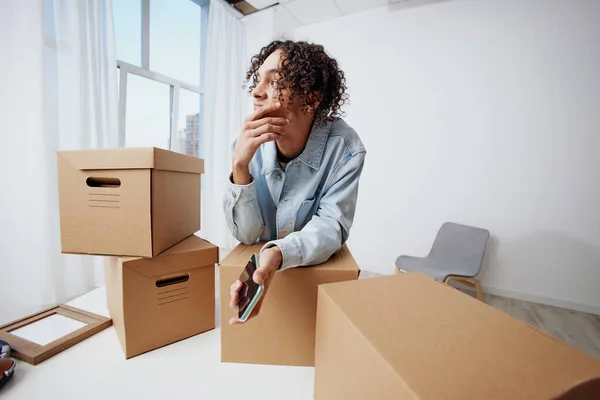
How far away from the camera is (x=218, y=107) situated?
2.59 meters

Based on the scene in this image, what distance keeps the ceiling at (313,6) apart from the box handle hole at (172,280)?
2.62 m

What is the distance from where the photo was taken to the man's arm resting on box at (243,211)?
689 millimetres

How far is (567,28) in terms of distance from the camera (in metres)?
1.91

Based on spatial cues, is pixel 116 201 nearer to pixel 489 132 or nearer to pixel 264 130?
pixel 264 130

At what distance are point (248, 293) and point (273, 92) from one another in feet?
1.59

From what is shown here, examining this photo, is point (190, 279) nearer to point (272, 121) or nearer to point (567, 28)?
point (272, 121)

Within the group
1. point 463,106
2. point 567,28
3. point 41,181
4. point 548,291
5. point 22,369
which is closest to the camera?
point 22,369

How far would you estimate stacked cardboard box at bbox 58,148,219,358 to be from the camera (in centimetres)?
59

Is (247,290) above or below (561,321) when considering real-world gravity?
above

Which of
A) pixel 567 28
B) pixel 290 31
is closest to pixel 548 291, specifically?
pixel 567 28

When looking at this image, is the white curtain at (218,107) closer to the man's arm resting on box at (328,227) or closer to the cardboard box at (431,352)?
the man's arm resting on box at (328,227)

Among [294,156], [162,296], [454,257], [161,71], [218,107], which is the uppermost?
[161,71]

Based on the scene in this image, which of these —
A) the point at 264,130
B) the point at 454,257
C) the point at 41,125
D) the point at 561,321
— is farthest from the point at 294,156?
the point at 561,321

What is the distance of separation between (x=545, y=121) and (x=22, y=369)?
2910 mm
